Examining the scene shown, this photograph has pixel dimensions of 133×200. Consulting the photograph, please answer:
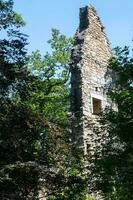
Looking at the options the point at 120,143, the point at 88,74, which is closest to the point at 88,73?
the point at 88,74

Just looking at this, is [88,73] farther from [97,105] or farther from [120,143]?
[120,143]

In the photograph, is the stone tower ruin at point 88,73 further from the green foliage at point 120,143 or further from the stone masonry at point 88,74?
the green foliage at point 120,143

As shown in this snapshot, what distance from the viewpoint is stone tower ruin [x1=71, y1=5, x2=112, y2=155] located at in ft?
48.3

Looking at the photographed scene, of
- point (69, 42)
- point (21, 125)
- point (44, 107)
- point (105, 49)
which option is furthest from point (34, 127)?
point (69, 42)

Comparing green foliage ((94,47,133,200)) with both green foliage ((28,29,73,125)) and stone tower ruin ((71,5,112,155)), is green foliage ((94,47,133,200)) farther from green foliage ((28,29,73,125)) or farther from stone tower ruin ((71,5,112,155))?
green foliage ((28,29,73,125))

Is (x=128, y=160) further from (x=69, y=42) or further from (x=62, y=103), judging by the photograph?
(x=69, y=42)

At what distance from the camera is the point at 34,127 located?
419 inches

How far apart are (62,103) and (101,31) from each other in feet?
33.2

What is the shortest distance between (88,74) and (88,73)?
0.16 feet

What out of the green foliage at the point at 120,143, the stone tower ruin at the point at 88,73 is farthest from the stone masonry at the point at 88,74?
the green foliage at the point at 120,143

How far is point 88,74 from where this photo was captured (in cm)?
1620

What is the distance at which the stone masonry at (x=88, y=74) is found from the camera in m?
14.7

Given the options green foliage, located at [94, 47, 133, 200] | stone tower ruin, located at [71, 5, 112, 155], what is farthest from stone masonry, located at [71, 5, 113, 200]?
green foliage, located at [94, 47, 133, 200]

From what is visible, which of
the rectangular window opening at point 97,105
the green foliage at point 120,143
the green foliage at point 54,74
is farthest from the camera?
the green foliage at point 54,74
